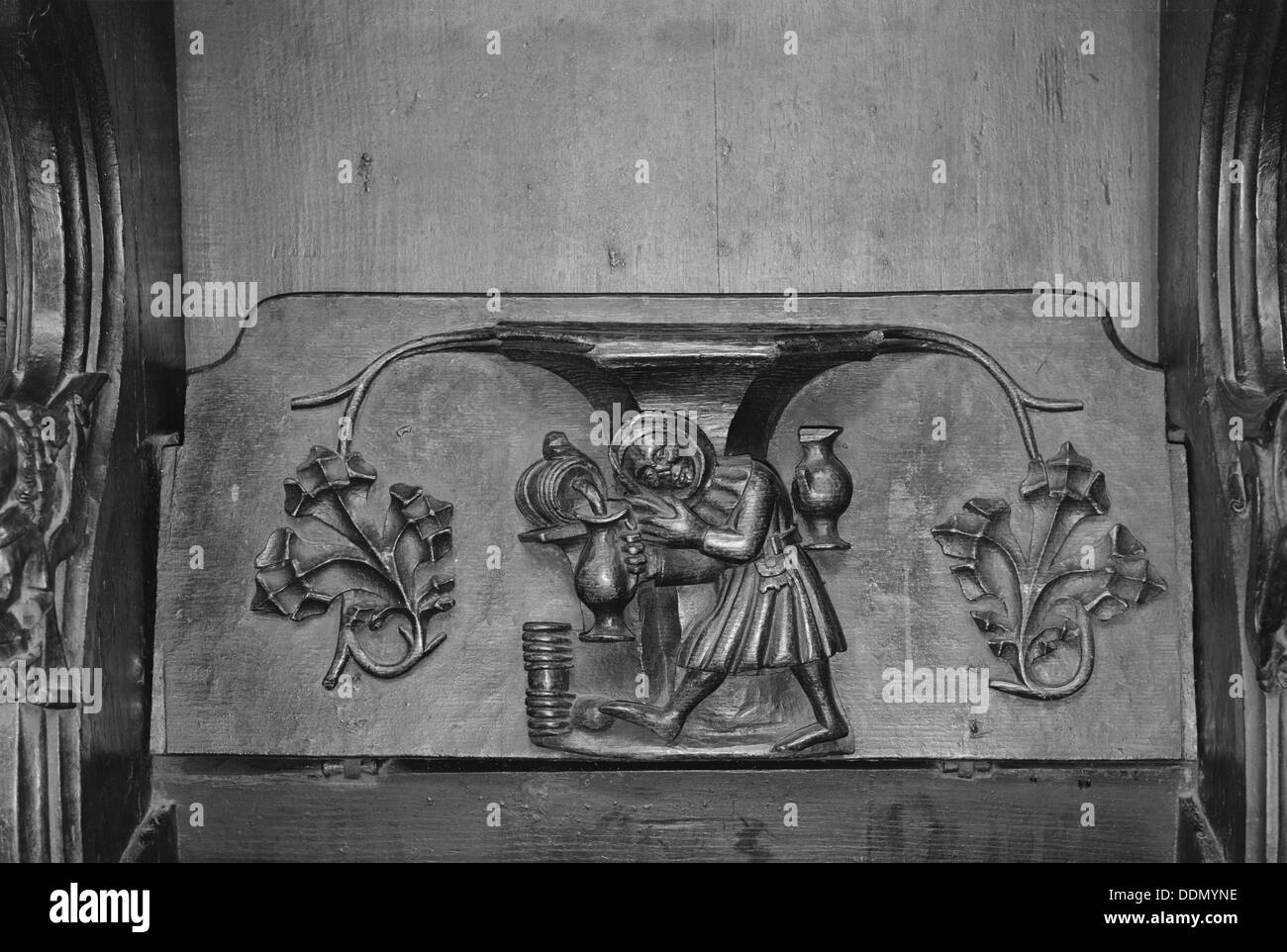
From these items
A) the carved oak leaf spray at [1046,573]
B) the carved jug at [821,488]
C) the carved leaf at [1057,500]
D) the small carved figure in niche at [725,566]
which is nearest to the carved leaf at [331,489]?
the small carved figure in niche at [725,566]

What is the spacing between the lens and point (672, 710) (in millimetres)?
1775

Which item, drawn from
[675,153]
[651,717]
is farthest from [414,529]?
[675,153]

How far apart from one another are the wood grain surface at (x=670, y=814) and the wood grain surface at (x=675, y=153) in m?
0.59

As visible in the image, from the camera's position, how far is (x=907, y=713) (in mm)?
1803

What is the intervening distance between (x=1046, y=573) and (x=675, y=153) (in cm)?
75

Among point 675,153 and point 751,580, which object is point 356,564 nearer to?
point 751,580

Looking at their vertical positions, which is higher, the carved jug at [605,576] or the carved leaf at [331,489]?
the carved leaf at [331,489]

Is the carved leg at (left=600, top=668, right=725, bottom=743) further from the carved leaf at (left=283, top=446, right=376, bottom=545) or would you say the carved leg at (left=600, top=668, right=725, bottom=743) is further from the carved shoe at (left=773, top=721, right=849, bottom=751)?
the carved leaf at (left=283, top=446, right=376, bottom=545)

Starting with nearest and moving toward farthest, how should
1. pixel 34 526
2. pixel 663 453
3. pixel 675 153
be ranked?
pixel 34 526
pixel 663 453
pixel 675 153

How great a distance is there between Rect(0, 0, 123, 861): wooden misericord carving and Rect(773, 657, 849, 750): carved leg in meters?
0.86

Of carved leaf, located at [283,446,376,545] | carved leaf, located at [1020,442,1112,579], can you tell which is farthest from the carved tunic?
carved leaf, located at [283,446,376,545]

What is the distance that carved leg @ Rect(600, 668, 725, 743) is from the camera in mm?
1771

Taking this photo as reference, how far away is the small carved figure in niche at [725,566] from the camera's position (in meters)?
1.75

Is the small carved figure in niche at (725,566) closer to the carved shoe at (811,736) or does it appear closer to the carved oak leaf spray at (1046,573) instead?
the carved shoe at (811,736)
